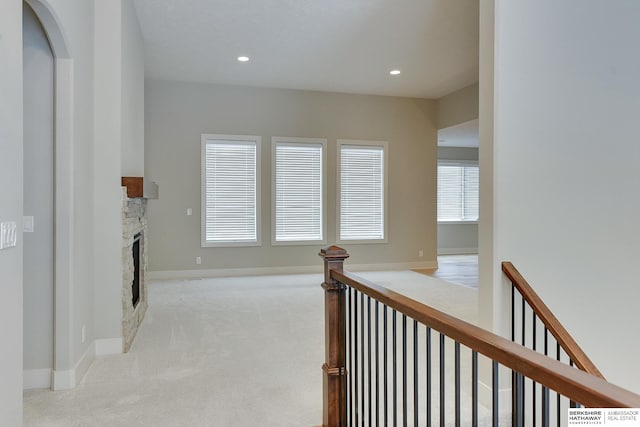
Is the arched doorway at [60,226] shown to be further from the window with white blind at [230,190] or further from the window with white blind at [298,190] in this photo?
the window with white blind at [298,190]

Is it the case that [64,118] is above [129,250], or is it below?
above

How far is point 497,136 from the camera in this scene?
8.32 feet

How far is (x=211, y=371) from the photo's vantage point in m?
3.03

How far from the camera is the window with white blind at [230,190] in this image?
6969 millimetres

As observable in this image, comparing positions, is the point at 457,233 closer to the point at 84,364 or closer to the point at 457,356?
the point at 84,364

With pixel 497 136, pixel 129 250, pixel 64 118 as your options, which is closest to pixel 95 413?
pixel 129 250

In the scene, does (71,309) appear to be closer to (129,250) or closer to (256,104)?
(129,250)

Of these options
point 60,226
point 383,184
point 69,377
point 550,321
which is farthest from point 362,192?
point 69,377

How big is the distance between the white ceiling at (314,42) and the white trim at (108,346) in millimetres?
3182

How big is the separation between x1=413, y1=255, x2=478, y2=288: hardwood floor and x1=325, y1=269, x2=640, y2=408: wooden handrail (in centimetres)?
544
